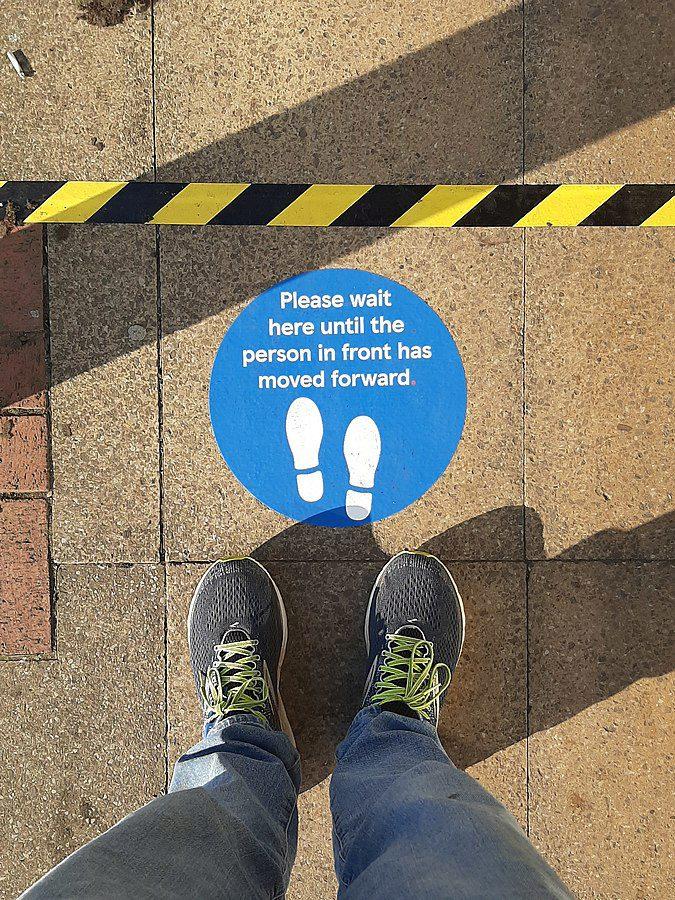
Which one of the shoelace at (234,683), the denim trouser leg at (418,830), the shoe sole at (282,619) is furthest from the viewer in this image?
the shoe sole at (282,619)

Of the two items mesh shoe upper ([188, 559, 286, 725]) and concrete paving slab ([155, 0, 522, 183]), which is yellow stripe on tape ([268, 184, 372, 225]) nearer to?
concrete paving slab ([155, 0, 522, 183])

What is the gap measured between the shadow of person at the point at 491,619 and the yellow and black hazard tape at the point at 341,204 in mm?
1307

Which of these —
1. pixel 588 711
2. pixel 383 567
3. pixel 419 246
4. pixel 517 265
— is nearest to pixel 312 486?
pixel 383 567

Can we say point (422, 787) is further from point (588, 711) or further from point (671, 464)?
point (671, 464)

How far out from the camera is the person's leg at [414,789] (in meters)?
1.52

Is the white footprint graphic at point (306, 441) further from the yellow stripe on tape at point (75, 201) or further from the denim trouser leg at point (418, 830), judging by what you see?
the yellow stripe on tape at point (75, 201)

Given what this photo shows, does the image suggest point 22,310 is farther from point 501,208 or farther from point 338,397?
point 501,208

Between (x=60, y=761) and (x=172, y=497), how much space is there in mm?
1256

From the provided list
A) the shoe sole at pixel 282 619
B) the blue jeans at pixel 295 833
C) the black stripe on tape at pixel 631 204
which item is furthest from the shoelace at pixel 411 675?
the black stripe on tape at pixel 631 204

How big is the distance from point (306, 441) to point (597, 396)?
128cm

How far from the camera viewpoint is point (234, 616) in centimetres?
263

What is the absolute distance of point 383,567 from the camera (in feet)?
9.00

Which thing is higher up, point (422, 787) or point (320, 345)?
point (320, 345)

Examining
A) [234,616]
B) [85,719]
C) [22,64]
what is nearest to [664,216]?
[234,616]
